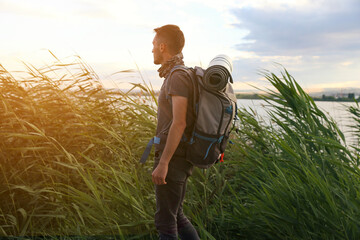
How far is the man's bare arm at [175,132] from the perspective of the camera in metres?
2.21

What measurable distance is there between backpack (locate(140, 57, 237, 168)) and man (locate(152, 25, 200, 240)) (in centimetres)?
5

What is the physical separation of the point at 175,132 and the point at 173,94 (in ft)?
0.78

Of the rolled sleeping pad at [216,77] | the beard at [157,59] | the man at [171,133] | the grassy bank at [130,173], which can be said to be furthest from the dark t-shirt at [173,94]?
the grassy bank at [130,173]

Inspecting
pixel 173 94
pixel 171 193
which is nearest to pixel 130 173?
pixel 171 193

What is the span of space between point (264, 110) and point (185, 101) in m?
2.13

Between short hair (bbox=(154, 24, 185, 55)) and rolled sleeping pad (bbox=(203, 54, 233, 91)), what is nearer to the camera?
rolled sleeping pad (bbox=(203, 54, 233, 91))

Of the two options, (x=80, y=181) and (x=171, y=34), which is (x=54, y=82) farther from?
(x=171, y=34)

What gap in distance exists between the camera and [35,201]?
3354mm

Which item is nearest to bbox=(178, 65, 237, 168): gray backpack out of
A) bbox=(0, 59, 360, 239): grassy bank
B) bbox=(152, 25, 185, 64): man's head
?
bbox=(152, 25, 185, 64): man's head

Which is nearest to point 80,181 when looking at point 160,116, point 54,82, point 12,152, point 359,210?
point 12,152

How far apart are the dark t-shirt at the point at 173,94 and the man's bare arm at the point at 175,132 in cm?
6

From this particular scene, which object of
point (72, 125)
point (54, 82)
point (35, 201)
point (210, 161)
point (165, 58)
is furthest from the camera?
point (54, 82)

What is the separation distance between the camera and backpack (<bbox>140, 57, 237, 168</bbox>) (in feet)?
7.43

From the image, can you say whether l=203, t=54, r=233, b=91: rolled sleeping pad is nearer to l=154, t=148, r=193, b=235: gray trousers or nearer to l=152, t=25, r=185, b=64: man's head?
l=152, t=25, r=185, b=64: man's head
